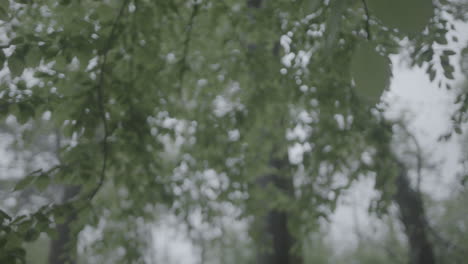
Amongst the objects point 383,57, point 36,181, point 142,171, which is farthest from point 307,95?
point 383,57

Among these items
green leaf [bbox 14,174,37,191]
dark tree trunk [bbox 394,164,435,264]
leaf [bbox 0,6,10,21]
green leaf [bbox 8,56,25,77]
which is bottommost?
dark tree trunk [bbox 394,164,435,264]

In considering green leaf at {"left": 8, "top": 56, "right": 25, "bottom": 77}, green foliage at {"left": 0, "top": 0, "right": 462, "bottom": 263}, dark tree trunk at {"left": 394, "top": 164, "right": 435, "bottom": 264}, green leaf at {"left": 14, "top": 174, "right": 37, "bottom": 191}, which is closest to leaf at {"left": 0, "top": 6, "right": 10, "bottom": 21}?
green foliage at {"left": 0, "top": 0, "right": 462, "bottom": 263}

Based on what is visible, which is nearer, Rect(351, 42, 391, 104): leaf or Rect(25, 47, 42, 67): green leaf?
Rect(351, 42, 391, 104): leaf

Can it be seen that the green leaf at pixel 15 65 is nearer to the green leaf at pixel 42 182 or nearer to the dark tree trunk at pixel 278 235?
the green leaf at pixel 42 182

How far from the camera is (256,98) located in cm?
304

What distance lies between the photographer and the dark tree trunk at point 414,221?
19.8ft

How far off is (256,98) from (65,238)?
6.40 m

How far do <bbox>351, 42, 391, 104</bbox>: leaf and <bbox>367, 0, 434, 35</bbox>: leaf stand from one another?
0.04m

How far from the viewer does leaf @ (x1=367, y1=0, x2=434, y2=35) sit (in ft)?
1.41

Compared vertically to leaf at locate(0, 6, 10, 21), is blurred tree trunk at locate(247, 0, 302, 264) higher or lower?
lower

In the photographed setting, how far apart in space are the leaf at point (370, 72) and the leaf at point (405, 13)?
0.14 feet

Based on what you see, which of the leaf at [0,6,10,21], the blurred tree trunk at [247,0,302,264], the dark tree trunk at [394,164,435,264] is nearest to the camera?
the leaf at [0,6,10,21]

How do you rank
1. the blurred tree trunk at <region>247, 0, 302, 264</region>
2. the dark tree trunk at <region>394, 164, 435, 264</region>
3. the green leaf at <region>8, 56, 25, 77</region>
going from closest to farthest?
1. the green leaf at <region>8, 56, 25, 77</region>
2. the blurred tree trunk at <region>247, 0, 302, 264</region>
3. the dark tree trunk at <region>394, 164, 435, 264</region>

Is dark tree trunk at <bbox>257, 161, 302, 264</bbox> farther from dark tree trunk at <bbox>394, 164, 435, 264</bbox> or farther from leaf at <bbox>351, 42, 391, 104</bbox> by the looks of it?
leaf at <bbox>351, 42, 391, 104</bbox>
